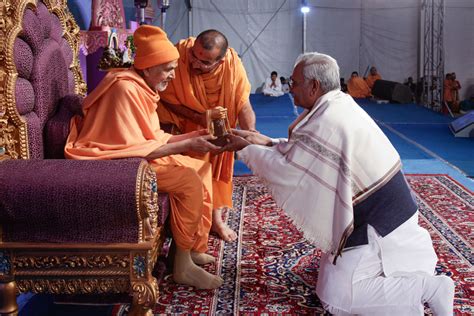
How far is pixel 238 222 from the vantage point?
4281 millimetres

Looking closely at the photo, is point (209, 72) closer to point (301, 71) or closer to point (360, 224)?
point (301, 71)

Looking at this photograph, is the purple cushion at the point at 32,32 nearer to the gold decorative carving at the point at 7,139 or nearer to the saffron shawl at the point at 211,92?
the gold decorative carving at the point at 7,139

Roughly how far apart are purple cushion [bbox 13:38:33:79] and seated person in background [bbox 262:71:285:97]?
1238cm

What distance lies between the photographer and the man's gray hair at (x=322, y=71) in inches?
94.7

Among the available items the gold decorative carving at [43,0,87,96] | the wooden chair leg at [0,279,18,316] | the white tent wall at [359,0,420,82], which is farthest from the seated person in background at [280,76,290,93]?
the wooden chair leg at [0,279,18,316]

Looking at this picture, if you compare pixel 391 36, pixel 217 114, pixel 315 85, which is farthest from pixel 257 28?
pixel 315 85

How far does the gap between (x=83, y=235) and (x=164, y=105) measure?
1737mm

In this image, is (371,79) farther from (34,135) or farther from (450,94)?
(34,135)

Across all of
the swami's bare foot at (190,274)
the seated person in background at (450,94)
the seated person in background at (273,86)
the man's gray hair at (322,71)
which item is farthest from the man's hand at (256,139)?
the seated person in background at (273,86)

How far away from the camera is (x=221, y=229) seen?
391 centimetres

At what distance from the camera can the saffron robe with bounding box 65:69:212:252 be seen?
9.20ft

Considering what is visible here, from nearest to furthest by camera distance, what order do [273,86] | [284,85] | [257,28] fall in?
1. [273,86]
2. [284,85]
3. [257,28]

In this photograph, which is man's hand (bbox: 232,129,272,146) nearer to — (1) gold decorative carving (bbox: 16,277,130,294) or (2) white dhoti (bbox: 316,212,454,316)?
(2) white dhoti (bbox: 316,212,454,316)

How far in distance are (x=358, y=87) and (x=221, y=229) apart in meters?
13.3
